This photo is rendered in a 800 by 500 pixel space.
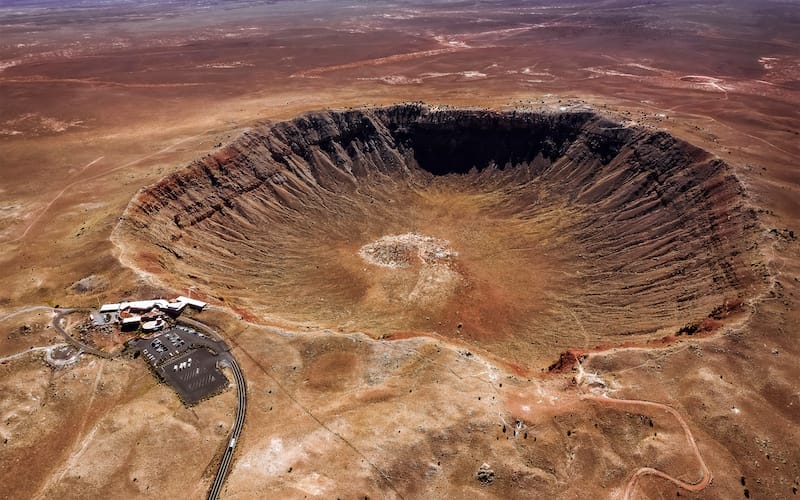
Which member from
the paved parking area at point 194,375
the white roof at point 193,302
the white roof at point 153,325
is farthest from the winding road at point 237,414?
the white roof at point 193,302

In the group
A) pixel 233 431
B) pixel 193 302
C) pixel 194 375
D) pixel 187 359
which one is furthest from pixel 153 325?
pixel 233 431

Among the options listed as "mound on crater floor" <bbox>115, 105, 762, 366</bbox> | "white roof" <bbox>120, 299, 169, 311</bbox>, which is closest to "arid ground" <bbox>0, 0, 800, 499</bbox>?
"mound on crater floor" <bbox>115, 105, 762, 366</bbox>

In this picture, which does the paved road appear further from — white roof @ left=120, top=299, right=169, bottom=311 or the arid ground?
white roof @ left=120, top=299, right=169, bottom=311

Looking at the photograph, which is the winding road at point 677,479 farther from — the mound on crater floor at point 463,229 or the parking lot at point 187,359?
the parking lot at point 187,359

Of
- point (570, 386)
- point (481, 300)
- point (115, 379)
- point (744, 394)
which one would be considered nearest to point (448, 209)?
point (481, 300)

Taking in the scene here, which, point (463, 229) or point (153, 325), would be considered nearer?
point (153, 325)

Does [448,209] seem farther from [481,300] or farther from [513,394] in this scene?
[513,394]

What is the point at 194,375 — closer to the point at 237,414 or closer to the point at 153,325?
the point at 237,414
